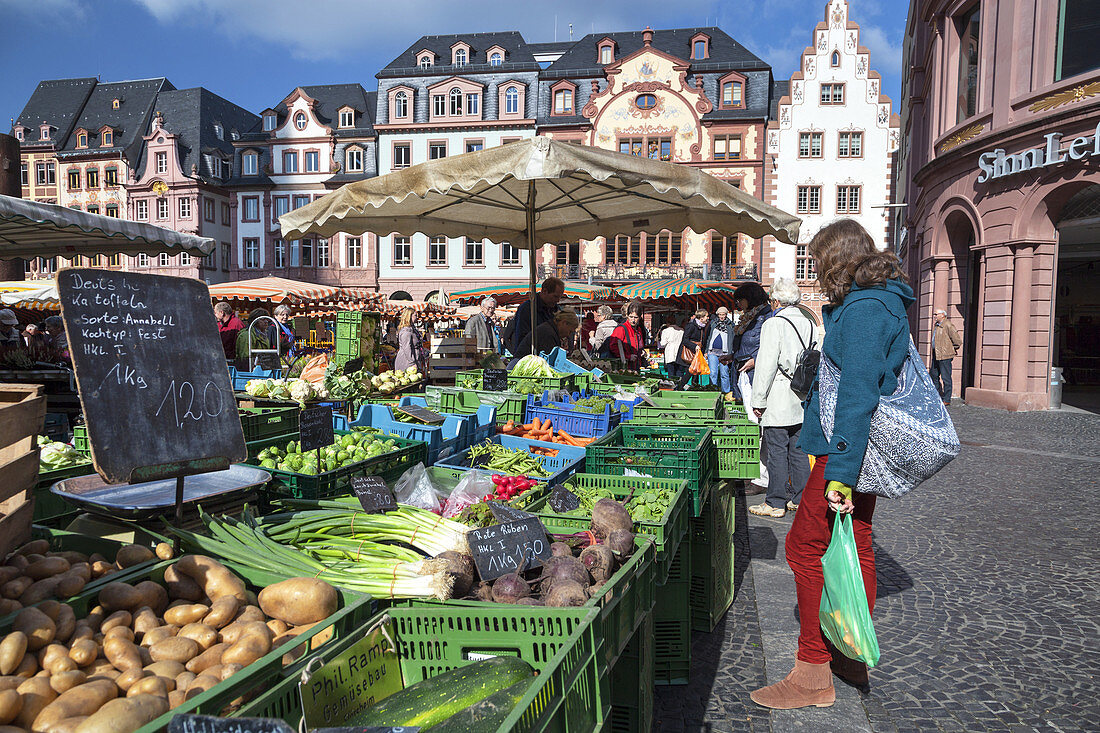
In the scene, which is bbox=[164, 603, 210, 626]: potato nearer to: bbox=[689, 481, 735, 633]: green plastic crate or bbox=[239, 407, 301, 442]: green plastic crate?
bbox=[239, 407, 301, 442]: green plastic crate

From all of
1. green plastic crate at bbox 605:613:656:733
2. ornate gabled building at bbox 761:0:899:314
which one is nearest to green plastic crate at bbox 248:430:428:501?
green plastic crate at bbox 605:613:656:733

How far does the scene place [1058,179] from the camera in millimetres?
13102

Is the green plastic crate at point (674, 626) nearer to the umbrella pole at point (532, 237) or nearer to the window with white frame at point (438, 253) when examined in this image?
the umbrella pole at point (532, 237)

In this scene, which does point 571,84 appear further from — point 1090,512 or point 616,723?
point 616,723

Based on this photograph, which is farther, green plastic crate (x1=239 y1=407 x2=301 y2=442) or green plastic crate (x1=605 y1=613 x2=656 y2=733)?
green plastic crate (x1=239 y1=407 x2=301 y2=442)

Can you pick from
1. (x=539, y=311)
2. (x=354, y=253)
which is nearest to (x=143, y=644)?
(x=539, y=311)

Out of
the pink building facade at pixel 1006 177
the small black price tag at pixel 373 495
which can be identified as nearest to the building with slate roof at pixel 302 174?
the pink building facade at pixel 1006 177

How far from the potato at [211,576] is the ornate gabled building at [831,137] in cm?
3419

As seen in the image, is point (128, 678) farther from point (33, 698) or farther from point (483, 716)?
point (483, 716)

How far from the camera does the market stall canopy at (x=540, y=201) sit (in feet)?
17.1

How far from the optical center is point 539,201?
780 centimetres

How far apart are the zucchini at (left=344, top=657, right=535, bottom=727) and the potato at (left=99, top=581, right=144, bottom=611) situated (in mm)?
741

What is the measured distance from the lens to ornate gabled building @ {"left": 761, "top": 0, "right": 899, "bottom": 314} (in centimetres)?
3341

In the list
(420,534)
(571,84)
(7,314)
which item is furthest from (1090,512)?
(571,84)
